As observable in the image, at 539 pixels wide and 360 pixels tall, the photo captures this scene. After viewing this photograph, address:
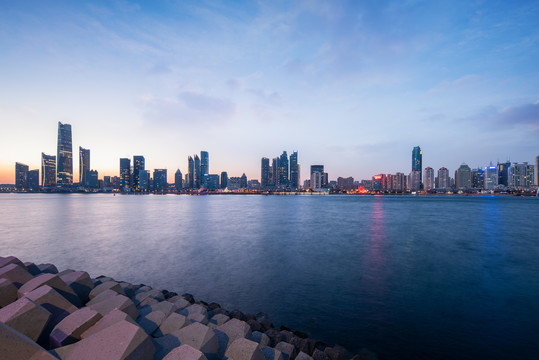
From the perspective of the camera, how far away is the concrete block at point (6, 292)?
262 inches

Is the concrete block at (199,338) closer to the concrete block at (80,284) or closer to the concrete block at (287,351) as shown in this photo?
the concrete block at (287,351)

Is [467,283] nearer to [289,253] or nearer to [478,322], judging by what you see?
[478,322]

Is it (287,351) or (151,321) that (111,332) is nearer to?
(151,321)

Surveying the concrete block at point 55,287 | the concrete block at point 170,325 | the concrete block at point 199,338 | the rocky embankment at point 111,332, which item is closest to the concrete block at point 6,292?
the rocky embankment at point 111,332

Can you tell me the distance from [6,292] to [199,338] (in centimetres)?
612

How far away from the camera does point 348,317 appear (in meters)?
10.1

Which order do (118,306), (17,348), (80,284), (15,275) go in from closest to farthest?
(17,348)
(118,306)
(15,275)
(80,284)

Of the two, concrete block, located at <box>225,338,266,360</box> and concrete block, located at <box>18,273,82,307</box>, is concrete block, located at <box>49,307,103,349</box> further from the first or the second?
concrete block, located at <box>225,338,266,360</box>

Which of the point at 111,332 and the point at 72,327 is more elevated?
the point at 111,332

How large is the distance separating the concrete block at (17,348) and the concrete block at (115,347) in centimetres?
45

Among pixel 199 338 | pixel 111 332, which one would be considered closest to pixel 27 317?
pixel 111 332

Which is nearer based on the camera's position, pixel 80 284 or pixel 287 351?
pixel 287 351

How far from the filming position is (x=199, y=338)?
15.5ft

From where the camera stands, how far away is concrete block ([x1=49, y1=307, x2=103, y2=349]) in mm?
4727
